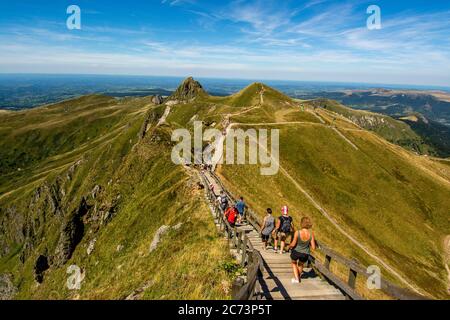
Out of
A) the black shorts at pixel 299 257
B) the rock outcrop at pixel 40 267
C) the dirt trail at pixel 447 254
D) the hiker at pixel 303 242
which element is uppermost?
the hiker at pixel 303 242

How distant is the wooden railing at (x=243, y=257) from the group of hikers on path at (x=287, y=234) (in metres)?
1.43

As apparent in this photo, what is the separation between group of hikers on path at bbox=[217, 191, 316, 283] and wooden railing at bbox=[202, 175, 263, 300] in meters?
1.43

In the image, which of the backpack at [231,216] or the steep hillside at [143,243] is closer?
the steep hillside at [143,243]

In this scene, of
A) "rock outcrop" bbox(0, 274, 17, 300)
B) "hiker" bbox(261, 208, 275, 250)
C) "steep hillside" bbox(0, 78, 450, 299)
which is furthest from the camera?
"rock outcrop" bbox(0, 274, 17, 300)

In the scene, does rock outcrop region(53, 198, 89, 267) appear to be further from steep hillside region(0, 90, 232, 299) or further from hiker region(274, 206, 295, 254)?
hiker region(274, 206, 295, 254)

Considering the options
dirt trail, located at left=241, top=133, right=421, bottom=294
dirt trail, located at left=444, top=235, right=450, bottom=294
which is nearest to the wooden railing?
dirt trail, located at left=241, top=133, right=421, bottom=294

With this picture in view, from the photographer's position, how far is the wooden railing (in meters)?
10.5

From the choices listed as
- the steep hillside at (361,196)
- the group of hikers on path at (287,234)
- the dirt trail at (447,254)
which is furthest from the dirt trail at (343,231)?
the group of hikers on path at (287,234)

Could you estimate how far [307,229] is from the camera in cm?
1463

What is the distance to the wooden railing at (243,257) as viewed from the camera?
1053 cm

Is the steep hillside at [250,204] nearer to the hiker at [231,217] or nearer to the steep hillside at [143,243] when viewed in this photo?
the steep hillside at [143,243]

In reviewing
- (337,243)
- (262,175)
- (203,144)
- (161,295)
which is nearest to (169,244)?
(161,295)

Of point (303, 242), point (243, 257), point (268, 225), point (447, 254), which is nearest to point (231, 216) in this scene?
point (268, 225)
